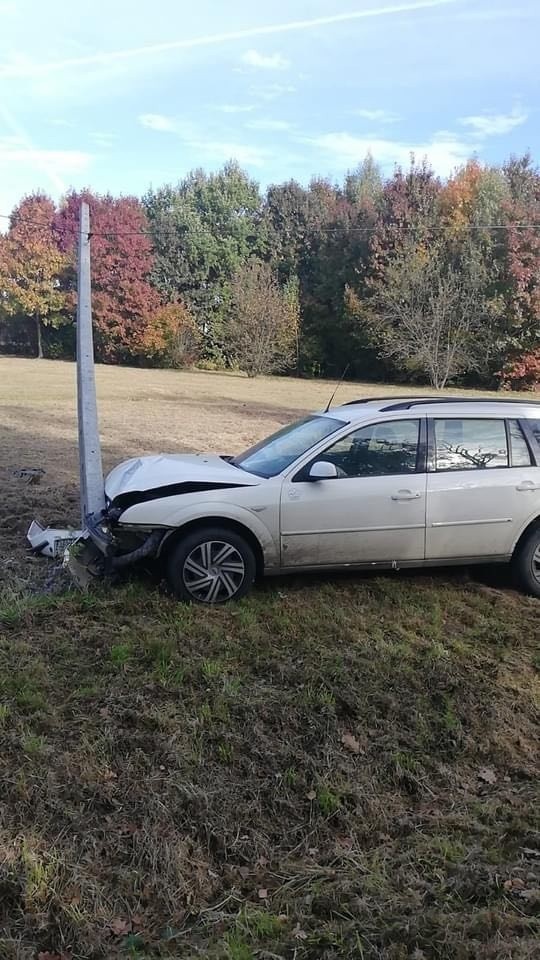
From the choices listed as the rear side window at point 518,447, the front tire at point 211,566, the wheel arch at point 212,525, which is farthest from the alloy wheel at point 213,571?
the rear side window at point 518,447

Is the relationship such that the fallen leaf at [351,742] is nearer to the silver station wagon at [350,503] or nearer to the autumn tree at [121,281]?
the silver station wagon at [350,503]

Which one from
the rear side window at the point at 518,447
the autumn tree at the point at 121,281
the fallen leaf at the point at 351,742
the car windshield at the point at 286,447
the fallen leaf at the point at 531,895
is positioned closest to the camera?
the fallen leaf at the point at 531,895

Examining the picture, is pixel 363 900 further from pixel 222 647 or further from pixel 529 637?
pixel 529 637

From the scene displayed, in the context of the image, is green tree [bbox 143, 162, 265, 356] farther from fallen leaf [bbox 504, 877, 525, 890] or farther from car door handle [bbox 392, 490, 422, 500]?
fallen leaf [bbox 504, 877, 525, 890]

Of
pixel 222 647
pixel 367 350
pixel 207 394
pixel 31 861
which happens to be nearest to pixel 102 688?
→ pixel 222 647

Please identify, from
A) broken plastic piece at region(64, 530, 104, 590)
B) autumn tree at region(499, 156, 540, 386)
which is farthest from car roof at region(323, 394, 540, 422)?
autumn tree at region(499, 156, 540, 386)

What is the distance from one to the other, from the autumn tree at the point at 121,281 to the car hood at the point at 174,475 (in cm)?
4200

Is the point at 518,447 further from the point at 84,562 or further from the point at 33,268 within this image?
the point at 33,268

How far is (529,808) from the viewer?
3467 mm

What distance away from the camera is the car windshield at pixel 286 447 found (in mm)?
5973

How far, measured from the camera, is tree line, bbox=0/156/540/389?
3538 centimetres

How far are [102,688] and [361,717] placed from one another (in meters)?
1.51

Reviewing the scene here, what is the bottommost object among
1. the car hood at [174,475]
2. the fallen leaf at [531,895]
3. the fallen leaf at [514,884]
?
the fallen leaf at [514,884]

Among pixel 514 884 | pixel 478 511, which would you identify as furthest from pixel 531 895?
pixel 478 511
